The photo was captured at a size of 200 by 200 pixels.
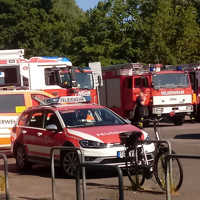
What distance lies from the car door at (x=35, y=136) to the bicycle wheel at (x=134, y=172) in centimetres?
304

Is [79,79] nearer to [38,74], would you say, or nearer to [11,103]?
[38,74]

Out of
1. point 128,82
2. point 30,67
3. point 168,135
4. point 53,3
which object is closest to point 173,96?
point 128,82

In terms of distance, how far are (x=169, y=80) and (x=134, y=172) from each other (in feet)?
52.1

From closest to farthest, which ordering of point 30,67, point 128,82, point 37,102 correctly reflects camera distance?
point 37,102, point 30,67, point 128,82

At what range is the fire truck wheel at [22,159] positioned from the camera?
44.5ft

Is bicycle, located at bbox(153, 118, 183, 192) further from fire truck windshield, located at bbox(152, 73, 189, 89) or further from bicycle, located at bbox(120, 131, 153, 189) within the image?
fire truck windshield, located at bbox(152, 73, 189, 89)

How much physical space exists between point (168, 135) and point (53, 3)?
163 feet

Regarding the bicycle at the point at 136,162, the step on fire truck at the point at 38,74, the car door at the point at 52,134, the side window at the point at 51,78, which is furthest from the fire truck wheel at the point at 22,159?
the side window at the point at 51,78

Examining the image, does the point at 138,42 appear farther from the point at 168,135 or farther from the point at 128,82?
the point at 168,135

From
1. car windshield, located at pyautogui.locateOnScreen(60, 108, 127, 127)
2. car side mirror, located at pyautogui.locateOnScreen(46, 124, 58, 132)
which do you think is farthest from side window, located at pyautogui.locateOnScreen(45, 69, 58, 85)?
car side mirror, located at pyautogui.locateOnScreen(46, 124, 58, 132)

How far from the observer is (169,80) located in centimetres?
2555

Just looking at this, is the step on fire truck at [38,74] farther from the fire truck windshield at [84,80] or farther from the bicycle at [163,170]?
the bicycle at [163,170]

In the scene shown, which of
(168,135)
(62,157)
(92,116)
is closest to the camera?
(62,157)

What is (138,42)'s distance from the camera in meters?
43.9
